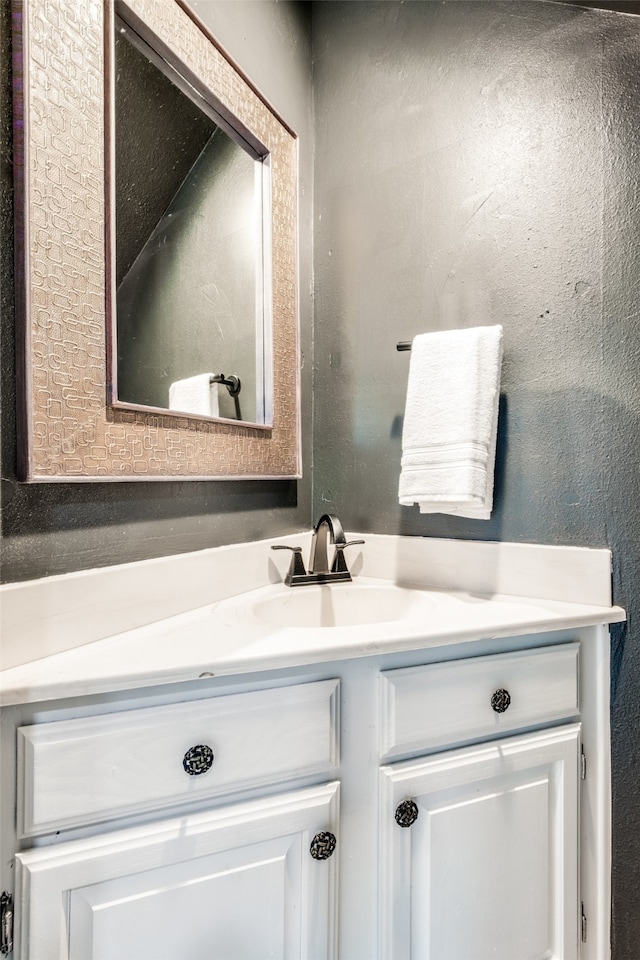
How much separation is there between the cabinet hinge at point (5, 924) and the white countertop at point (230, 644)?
23 cm

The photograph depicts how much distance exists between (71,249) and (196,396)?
0.36 meters

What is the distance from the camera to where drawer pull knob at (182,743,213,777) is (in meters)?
0.69

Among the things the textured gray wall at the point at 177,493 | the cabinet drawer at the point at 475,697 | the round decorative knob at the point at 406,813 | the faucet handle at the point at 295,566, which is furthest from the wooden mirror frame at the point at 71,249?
the round decorative knob at the point at 406,813

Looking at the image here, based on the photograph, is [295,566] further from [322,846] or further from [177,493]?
[322,846]

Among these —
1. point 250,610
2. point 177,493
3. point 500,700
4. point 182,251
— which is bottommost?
point 500,700

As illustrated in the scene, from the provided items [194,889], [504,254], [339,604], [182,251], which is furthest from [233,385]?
[194,889]

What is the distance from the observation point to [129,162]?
89 centimetres

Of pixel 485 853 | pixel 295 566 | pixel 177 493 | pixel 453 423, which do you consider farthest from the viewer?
pixel 295 566

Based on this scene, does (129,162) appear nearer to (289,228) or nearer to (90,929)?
(289,228)

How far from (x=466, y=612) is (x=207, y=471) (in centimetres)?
58

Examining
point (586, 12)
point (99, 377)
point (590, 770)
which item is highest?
point (586, 12)

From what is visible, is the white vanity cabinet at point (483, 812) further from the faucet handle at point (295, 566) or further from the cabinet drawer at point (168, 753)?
the faucet handle at point (295, 566)

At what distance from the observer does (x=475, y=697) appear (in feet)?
2.90

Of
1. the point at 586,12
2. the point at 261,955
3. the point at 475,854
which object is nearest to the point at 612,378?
the point at 586,12
